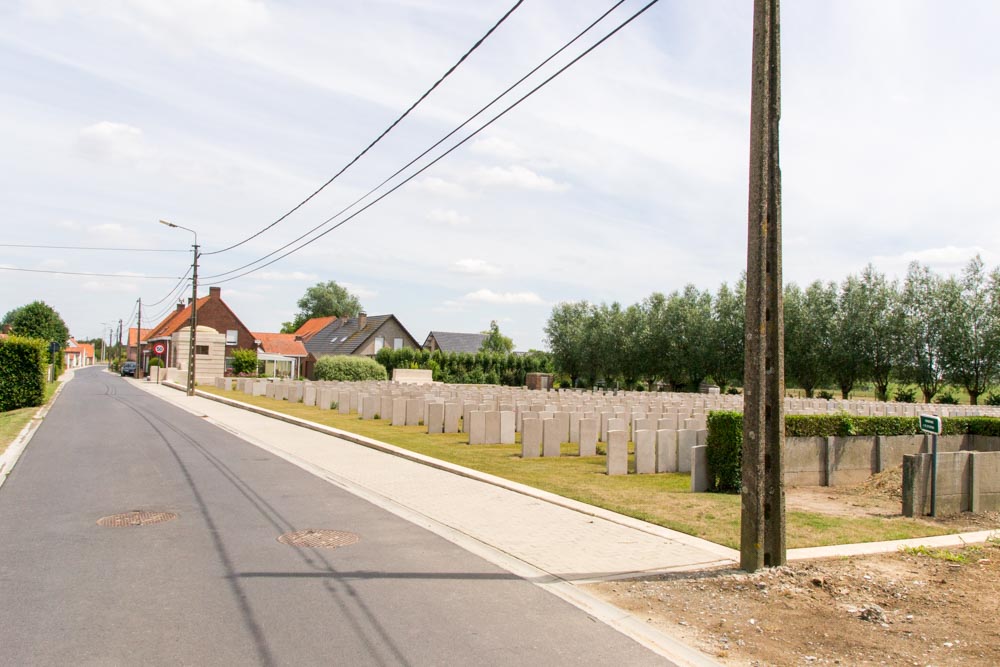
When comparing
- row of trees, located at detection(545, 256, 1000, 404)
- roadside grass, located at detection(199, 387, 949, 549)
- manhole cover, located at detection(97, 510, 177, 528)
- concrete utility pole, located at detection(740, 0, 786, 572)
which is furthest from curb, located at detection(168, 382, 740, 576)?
row of trees, located at detection(545, 256, 1000, 404)

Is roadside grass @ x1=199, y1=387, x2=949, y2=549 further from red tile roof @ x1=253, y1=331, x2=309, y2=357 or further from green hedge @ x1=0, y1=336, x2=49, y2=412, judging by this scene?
red tile roof @ x1=253, y1=331, x2=309, y2=357

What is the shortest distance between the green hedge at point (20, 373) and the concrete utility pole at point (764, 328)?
23.0m

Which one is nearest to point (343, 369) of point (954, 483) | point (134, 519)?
point (134, 519)

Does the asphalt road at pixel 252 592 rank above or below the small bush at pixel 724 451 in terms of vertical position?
below

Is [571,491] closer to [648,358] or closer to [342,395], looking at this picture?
[342,395]

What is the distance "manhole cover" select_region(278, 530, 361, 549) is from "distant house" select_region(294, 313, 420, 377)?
5559cm

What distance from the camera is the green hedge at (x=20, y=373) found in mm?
22016

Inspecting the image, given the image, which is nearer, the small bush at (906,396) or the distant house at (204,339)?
the small bush at (906,396)

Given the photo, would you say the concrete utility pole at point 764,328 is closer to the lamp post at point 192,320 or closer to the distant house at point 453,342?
the lamp post at point 192,320

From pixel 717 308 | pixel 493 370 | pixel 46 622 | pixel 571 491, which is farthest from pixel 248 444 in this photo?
pixel 493 370

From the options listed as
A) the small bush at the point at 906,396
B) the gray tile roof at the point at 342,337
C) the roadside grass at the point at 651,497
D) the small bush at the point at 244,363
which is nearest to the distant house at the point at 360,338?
the gray tile roof at the point at 342,337

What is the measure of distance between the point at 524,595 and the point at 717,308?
4233 cm

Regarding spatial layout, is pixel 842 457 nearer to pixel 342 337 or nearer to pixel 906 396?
pixel 906 396

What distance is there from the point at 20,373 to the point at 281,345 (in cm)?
5100
